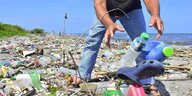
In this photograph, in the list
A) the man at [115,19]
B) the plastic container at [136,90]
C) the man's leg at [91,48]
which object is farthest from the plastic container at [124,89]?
the man's leg at [91,48]

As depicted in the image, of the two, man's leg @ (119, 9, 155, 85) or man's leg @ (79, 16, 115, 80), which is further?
man's leg @ (79, 16, 115, 80)

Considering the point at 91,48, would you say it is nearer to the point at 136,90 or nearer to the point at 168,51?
the point at 136,90

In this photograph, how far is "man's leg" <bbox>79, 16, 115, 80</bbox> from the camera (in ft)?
16.6

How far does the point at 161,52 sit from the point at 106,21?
535 mm

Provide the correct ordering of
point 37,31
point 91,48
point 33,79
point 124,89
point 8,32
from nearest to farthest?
point 124,89
point 91,48
point 33,79
point 8,32
point 37,31

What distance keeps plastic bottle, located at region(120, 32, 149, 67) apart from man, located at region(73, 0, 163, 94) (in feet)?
0.42

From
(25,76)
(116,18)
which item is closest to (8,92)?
(25,76)

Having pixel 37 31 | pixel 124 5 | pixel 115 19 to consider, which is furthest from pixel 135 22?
pixel 37 31

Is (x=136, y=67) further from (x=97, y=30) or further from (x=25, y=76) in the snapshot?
(x=25, y=76)

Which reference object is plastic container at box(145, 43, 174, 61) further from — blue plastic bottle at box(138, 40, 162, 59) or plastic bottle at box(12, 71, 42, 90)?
plastic bottle at box(12, 71, 42, 90)

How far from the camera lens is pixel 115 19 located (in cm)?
475

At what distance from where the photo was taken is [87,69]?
538 cm

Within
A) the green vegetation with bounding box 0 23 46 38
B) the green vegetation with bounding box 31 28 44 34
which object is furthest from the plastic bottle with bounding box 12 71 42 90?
the green vegetation with bounding box 31 28 44 34

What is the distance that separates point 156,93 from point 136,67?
1133 millimetres
